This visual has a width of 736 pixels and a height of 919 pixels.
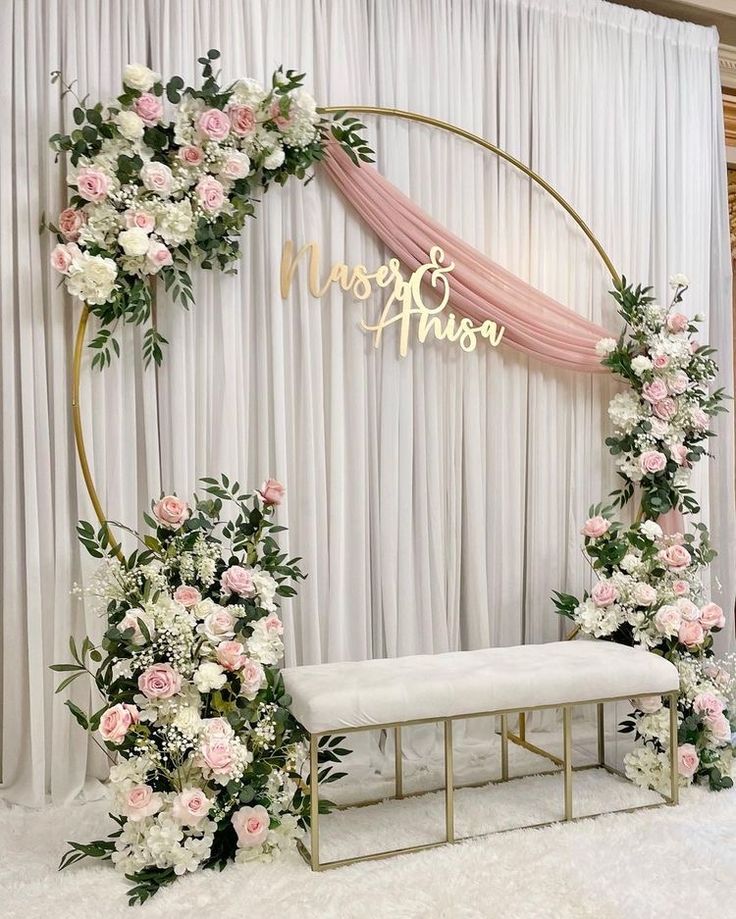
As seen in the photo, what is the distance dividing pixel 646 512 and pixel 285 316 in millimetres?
1564

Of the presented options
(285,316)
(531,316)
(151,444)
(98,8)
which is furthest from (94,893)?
(98,8)

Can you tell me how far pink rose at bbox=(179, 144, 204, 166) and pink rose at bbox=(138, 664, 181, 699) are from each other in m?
1.47

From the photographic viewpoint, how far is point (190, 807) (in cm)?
244

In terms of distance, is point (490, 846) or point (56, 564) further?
point (56, 564)

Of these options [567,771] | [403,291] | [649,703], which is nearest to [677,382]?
[403,291]

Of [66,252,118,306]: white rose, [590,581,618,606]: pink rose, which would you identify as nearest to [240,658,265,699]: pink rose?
[66,252,118,306]: white rose

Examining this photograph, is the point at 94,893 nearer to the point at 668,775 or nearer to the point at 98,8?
the point at 668,775

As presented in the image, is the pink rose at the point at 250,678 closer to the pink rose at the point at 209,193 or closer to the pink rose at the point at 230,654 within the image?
the pink rose at the point at 230,654

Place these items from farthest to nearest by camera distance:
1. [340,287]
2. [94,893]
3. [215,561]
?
1. [340,287]
2. [215,561]
3. [94,893]

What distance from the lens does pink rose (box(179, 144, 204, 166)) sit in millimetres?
2888

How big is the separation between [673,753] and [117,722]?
5.52 ft

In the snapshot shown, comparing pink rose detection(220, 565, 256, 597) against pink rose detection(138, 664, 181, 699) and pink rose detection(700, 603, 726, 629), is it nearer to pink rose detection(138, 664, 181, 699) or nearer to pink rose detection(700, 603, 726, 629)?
pink rose detection(138, 664, 181, 699)

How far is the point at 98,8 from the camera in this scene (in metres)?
3.01

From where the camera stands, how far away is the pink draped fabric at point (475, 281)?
10.8 feet
